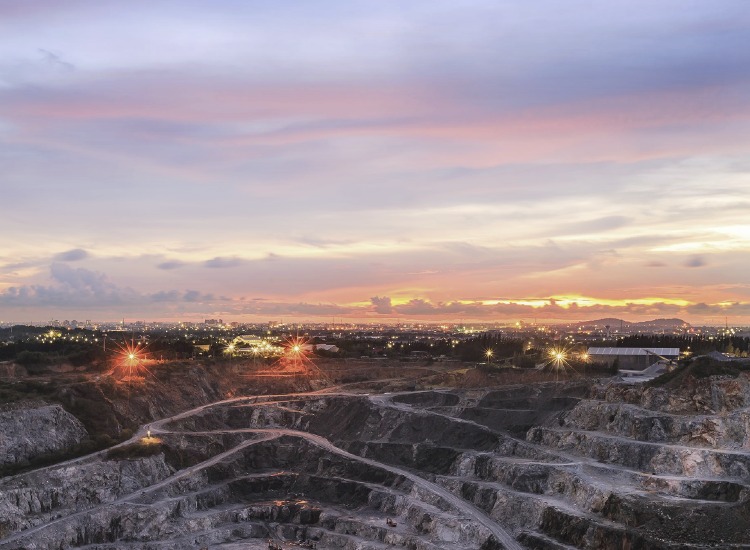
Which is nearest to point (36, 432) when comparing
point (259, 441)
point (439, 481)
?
point (259, 441)

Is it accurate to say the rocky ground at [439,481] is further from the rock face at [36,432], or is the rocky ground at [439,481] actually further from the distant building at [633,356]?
the distant building at [633,356]

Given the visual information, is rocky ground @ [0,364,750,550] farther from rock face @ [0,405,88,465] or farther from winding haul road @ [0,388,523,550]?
rock face @ [0,405,88,465]

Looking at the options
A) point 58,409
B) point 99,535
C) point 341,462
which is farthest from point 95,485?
point 341,462

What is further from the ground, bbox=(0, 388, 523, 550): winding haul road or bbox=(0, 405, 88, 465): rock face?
bbox=(0, 405, 88, 465): rock face

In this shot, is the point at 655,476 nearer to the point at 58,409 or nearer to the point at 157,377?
the point at 58,409

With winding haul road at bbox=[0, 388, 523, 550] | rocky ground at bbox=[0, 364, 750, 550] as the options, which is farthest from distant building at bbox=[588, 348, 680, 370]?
winding haul road at bbox=[0, 388, 523, 550]

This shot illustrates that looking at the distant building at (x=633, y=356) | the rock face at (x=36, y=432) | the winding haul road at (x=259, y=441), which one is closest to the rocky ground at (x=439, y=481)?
the winding haul road at (x=259, y=441)
